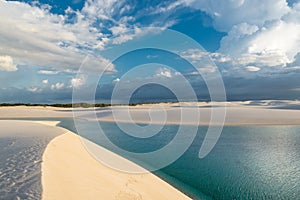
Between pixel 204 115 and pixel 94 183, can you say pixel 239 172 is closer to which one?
pixel 94 183

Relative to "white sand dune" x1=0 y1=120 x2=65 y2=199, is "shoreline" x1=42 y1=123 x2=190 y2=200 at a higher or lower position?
lower

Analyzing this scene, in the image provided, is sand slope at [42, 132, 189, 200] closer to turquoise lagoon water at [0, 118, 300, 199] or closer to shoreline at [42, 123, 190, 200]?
shoreline at [42, 123, 190, 200]

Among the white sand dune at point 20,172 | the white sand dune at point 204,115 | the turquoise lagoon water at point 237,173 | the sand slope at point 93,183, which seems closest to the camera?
the white sand dune at point 20,172

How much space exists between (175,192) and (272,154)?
7202 mm

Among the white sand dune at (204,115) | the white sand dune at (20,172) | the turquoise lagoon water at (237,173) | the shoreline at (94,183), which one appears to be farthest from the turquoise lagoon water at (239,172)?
the white sand dune at (204,115)

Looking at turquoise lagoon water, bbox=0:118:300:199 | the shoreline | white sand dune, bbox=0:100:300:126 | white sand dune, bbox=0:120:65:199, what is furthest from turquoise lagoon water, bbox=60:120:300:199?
white sand dune, bbox=0:100:300:126

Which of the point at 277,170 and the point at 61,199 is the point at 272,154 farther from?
the point at 61,199

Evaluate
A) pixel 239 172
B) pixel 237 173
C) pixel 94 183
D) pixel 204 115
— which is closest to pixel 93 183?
pixel 94 183

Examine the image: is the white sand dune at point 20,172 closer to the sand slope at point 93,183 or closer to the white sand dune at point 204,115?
the sand slope at point 93,183

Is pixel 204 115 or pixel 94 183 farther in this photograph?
pixel 204 115

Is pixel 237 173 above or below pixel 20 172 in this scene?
below

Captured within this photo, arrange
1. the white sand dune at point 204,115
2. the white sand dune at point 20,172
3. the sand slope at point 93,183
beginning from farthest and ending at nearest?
the white sand dune at point 204,115
the sand slope at point 93,183
the white sand dune at point 20,172

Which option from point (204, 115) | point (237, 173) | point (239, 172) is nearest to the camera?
point (237, 173)

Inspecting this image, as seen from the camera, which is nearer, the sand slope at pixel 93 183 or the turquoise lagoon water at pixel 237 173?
the sand slope at pixel 93 183
